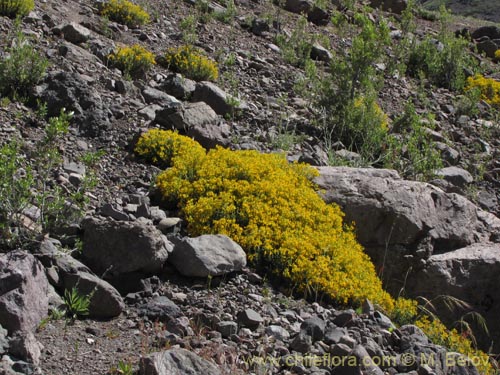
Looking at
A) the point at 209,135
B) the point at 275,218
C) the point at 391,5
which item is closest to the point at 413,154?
the point at 209,135

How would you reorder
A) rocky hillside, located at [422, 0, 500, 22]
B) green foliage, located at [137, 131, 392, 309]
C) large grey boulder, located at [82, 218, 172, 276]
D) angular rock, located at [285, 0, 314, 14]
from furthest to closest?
rocky hillside, located at [422, 0, 500, 22]
angular rock, located at [285, 0, 314, 14]
green foliage, located at [137, 131, 392, 309]
large grey boulder, located at [82, 218, 172, 276]

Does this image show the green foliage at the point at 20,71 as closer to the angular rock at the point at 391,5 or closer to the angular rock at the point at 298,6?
the angular rock at the point at 298,6

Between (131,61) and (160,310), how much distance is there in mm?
5106

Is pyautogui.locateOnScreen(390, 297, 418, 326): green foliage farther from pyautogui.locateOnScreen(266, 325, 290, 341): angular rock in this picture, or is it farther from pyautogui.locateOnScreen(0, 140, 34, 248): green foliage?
pyautogui.locateOnScreen(0, 140, 34, 248): green foliage

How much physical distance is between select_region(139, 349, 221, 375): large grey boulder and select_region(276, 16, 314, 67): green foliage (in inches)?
336

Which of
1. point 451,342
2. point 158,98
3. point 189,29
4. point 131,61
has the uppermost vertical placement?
point 189,29

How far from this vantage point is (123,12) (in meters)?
10.8

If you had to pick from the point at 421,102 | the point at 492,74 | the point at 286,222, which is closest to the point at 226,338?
the point at 286,222

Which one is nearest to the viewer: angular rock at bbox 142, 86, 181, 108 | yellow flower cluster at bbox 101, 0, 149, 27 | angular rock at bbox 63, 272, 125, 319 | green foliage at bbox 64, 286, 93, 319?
green foliage at bbox 64, 286, 93, 319

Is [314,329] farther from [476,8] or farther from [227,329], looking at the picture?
[476,8]

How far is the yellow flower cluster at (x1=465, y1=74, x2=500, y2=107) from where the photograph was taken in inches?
534

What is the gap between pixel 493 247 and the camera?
7.39 metres

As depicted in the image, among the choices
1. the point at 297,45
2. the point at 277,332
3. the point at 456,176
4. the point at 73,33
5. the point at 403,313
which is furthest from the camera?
the point at 297,45

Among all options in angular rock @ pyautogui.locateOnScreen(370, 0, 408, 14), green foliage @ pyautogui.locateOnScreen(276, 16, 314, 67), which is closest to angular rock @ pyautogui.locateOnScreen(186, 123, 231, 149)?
green foliage @ pyautogui.locateOnScreen(276, 16, 314, 67)
